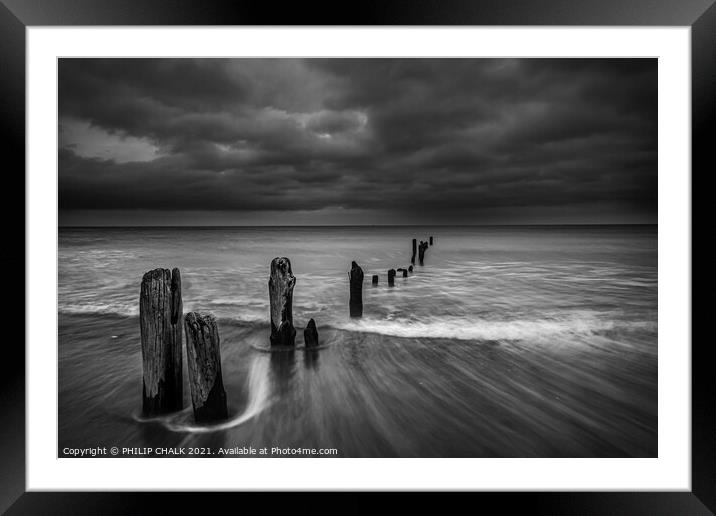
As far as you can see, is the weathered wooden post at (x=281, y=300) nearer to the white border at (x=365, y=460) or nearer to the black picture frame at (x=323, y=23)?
the white border at (x=365, y=460)

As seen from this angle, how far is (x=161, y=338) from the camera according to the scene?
2.85 meters

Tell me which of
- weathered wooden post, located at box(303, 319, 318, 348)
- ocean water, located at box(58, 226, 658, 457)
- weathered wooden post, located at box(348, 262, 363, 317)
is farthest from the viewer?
weathered wooden post, located at box(348, 262, 363, 317)

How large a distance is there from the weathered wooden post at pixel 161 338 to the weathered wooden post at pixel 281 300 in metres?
2.05

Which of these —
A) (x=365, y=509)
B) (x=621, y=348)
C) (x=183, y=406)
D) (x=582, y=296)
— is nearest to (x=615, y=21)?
(x=365, y=509)

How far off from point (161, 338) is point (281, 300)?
7.51 feet

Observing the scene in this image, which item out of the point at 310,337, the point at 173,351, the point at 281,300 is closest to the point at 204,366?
the point at 173,351

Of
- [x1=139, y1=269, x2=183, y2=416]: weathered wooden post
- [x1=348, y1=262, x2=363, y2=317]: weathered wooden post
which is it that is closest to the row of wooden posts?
[x1=139, y1=269, x2=183, y2=416]: weathered wooden post

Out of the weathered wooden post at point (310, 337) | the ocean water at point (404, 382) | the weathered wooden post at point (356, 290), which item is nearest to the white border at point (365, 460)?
the ocean water at point (404, 382)

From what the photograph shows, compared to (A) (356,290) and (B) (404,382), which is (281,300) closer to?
(B) (404,382)

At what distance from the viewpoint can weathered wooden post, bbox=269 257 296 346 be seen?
4.99 m

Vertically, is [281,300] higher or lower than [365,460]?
higher

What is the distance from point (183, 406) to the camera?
3.29 meters

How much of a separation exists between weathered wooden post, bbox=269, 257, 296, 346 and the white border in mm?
2564

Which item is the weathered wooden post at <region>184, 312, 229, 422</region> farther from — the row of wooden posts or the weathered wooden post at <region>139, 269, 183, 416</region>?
the weathered wooden post at <region>139, 269, 183, 416</region>
